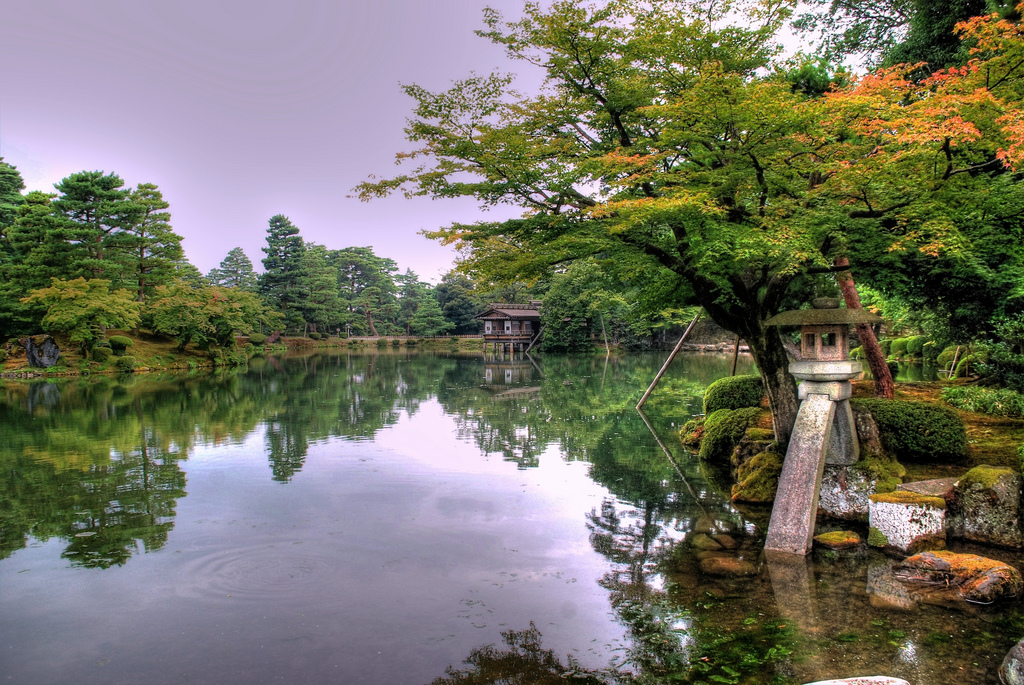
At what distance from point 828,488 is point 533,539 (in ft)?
12.9

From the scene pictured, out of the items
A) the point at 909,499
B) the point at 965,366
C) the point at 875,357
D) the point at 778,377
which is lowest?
the point at 909,499

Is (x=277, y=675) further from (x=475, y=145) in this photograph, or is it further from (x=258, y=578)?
(x=475, y=145)

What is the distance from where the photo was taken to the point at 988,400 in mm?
9859

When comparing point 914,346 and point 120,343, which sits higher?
point 120,343

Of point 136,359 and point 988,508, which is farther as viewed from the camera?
point 136,359

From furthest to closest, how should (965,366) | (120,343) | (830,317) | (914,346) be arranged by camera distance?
(120,343)
(914,346)
(965,366)
(830,317)

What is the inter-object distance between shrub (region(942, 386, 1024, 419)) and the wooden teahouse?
4023 cm

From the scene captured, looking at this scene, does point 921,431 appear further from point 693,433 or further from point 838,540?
point 693,433

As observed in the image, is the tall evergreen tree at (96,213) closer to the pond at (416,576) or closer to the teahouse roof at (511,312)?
the pond at (416,576)

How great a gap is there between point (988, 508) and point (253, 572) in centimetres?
792

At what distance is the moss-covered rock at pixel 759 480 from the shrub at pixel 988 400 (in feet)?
13.6

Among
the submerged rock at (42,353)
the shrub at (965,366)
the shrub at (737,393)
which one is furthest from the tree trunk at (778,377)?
the submerged rock at (42,353)

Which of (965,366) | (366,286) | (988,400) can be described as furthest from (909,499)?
(366,286)

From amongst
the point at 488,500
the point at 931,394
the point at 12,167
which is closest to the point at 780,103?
the point at 488,500
